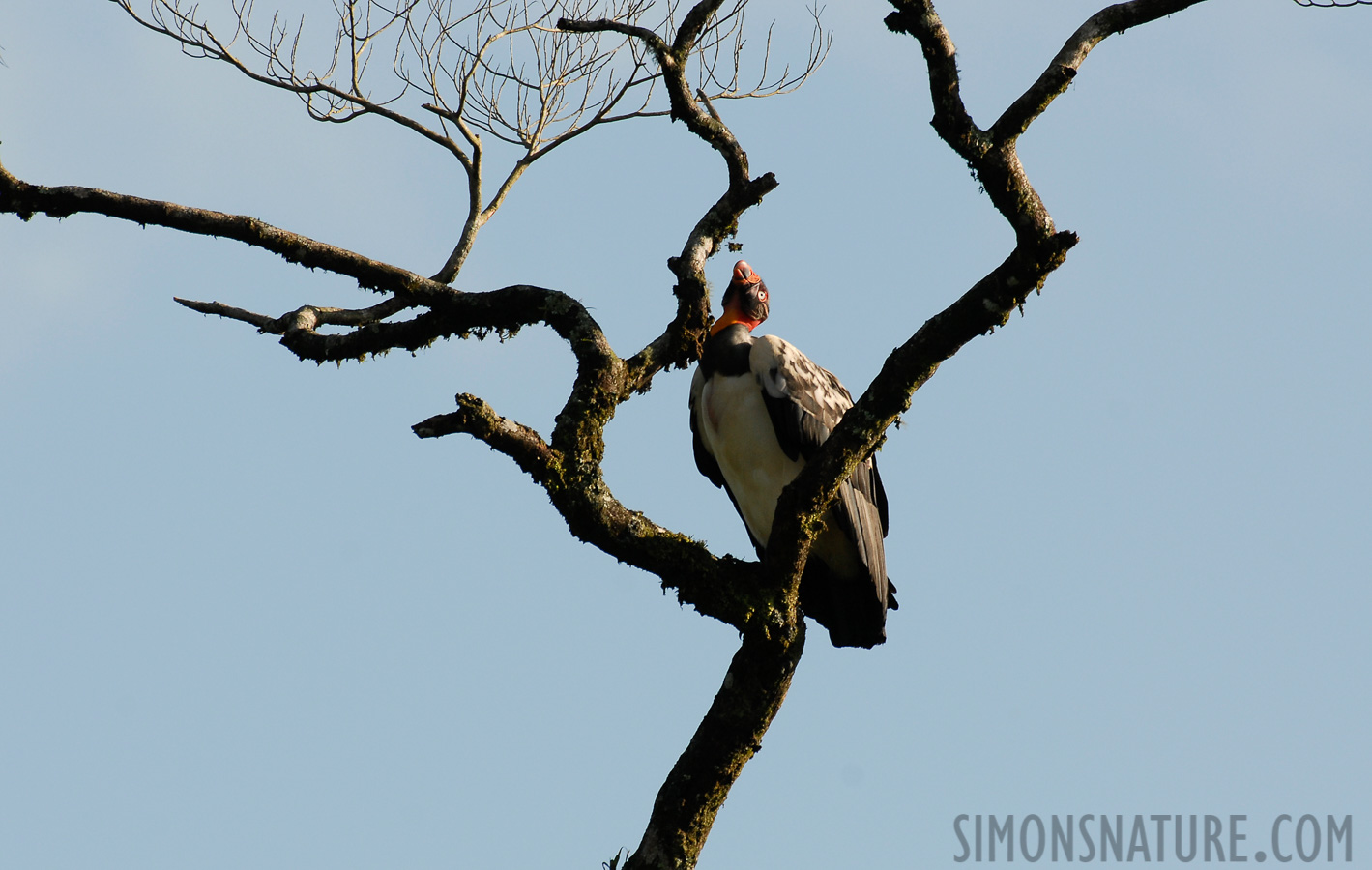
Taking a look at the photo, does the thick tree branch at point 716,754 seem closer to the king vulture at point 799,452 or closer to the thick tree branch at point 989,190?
the thick tree branch at point 989,190

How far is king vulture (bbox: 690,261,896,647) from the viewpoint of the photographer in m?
5.98

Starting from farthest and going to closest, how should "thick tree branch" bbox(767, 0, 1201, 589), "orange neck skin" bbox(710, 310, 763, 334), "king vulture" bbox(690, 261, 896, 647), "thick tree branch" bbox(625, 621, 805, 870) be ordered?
1. "orange neck skin" bbox(710, 310, 763, 334)
2. "king vulture" bbox(690, 261, 896, 647)
3. "thick tree branch" bbox(625, 621, 805, 870)
4. "thick tree branch" bbox(767, 0, 1201, 589)

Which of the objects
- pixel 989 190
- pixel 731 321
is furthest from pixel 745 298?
pixel 989 190

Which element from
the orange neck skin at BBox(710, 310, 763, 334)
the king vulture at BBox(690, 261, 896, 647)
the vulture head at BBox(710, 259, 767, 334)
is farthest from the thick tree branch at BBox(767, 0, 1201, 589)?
the vulture head at BBox(710, 259, 767, 334)

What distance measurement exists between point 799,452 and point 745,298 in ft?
4.48

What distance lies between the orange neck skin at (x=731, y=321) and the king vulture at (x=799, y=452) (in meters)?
0.12

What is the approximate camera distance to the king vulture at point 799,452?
5980 millimetres

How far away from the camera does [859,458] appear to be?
4.46 meters

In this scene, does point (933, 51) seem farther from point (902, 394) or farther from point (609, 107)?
point (609, 107)

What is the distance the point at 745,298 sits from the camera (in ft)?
23.2

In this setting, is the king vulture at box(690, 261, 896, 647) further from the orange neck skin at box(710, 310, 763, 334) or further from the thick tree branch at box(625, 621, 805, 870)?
the thick tree branch at box(625, 621, 805, 870)

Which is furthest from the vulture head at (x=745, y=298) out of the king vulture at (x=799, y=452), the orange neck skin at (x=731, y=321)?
the king vulture at (x=799, y=452)

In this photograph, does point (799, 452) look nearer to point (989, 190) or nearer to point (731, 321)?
point (731, 321)

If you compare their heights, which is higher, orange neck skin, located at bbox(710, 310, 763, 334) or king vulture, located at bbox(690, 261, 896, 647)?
orange neck skin, located at bbox(710, 310, 763, 334)
